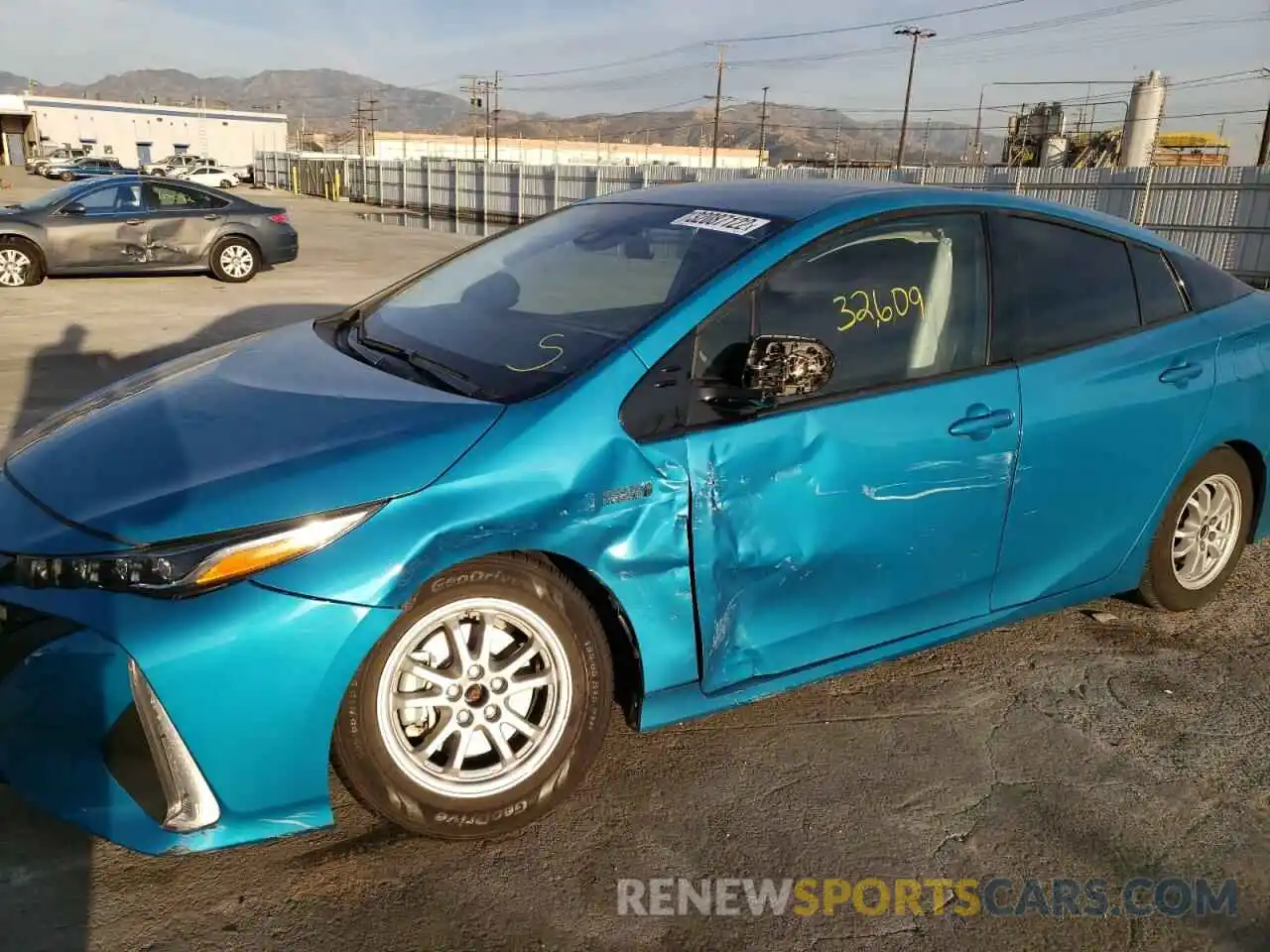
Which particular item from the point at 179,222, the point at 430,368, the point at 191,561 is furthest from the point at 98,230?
the point at 191,561

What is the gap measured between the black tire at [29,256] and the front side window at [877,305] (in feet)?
43.5

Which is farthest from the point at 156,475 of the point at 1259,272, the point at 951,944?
the point at 1259,272

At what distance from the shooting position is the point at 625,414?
251cm

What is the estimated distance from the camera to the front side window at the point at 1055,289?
3.18 meters

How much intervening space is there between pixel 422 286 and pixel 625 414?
1466 millimetres

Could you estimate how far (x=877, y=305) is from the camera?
298cm

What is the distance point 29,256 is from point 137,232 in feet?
4.40

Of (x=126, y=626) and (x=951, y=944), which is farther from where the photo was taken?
(x=951, y=944)

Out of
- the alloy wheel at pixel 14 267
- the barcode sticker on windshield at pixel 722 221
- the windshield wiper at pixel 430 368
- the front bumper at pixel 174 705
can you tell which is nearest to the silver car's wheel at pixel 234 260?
the alloy wheel at pixel 14 267

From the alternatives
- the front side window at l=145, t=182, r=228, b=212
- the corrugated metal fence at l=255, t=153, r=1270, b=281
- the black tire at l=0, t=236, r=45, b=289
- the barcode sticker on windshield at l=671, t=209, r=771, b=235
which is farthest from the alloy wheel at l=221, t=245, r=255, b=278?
the barcode sticker on windshield at l=671, t=209, r=771, b=235

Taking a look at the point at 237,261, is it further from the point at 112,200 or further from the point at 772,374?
the point at 772,374

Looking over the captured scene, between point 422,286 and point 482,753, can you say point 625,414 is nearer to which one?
point 482,753

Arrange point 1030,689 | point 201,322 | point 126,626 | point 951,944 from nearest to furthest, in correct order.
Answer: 1. point 126,626
2. point 951,944
3. point 1030,689
4. point 201,322

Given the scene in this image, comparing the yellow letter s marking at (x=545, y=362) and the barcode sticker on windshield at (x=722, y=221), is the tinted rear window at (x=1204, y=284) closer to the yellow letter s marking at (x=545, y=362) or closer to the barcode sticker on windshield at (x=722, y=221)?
the barcode sticker on windshield at (x=722, y=221)
